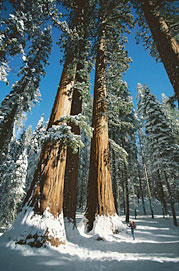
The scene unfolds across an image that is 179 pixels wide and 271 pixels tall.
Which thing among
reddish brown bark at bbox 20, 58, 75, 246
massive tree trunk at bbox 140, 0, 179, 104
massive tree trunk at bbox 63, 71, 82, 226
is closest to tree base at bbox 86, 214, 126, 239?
massive tree trunk at bbox 63, 71, 82, 226

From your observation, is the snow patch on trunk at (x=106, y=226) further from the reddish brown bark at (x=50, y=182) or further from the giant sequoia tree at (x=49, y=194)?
the reddish brown bark at (x=50, y=182)

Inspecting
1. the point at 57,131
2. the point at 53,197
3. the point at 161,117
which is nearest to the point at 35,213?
the point at 53,197

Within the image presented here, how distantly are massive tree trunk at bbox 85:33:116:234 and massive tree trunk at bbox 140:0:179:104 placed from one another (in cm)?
331

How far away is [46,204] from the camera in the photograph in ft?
11.6

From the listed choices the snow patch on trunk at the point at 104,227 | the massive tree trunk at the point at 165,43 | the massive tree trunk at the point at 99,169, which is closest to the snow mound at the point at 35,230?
the snow patch on trunk at the point at 104,227

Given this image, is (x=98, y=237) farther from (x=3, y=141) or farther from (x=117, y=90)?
(x=3, y=141)

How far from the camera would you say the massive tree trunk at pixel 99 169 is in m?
5.59

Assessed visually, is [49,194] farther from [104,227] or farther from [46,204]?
[104,227]

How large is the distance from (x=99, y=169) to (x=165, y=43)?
531 cm

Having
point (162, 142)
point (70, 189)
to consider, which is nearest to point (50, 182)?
point (70, 189)

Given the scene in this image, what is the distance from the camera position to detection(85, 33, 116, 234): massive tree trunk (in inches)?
220

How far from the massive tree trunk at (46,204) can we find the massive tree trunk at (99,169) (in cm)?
229

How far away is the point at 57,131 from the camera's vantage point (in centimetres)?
396

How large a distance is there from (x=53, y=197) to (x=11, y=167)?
13.5 metres
